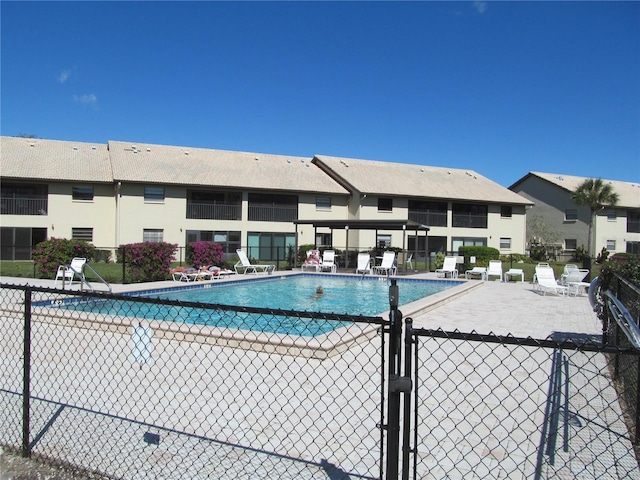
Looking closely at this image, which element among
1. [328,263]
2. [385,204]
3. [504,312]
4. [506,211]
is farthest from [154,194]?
[506,211]

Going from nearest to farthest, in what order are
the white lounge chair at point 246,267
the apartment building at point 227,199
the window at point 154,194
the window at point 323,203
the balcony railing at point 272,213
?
the white lounge chair at point 246,267 → the apartment building at point 227,199 → the window at point 154,194 → the balcony railing at point 272,213 → the window at point 323,203

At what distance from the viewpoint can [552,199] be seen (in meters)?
45.2

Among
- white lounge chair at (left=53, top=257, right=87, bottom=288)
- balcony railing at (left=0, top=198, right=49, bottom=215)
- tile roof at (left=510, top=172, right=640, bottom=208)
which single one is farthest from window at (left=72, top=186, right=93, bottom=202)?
tile roof at (left=510, top=172, right=640, bottom=208)

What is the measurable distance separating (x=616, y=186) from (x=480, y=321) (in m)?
44.7

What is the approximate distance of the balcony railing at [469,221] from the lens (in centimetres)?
3797

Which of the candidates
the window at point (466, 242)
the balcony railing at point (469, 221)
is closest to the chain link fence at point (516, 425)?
the window at point (466, 242)

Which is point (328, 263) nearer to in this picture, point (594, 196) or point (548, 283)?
point (548, 283)

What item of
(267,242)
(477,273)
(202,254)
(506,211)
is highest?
(506,211)

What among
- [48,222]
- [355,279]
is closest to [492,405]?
[355,279]

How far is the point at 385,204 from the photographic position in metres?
35.6

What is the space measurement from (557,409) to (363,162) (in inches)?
1409

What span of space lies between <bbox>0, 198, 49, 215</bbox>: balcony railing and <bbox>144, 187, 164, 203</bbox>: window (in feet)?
19.1

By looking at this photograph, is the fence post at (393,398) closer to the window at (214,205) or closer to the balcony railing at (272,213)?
the window at (214,205)

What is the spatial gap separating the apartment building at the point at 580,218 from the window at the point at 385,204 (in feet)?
53.4
